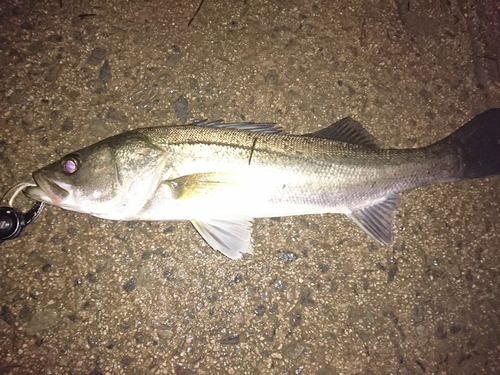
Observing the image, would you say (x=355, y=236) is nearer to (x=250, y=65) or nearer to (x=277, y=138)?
(x=277, y=138)

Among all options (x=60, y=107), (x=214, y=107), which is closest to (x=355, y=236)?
(x=214, y=107)

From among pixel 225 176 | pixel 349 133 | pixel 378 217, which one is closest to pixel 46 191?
pixel 225 176

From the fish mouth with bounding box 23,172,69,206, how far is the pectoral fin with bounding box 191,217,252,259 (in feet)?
2.74

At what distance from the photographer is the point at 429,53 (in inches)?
116

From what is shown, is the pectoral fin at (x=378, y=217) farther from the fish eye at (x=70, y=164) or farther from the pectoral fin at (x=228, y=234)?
the fish eye at (x=70, y=164)

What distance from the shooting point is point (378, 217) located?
2.50 m

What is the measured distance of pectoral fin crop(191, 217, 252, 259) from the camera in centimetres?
226

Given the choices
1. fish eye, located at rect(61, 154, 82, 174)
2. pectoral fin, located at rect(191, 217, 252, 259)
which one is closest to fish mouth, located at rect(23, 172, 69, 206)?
fish eye, located at rect(61, 154, 82, 174)

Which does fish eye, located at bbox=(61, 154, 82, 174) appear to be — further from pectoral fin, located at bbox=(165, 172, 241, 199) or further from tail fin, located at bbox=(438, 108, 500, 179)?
tail fin, located at bbox=(438, 108, 500, 179)

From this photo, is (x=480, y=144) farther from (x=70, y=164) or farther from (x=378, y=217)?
(x=70, y=164)

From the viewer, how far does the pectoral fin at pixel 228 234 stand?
226cm

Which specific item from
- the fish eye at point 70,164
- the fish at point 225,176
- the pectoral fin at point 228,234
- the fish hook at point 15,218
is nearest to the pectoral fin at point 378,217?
the fish at point 225,176

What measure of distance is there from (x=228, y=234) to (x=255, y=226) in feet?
1.04

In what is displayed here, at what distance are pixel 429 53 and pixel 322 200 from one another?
177 cm
